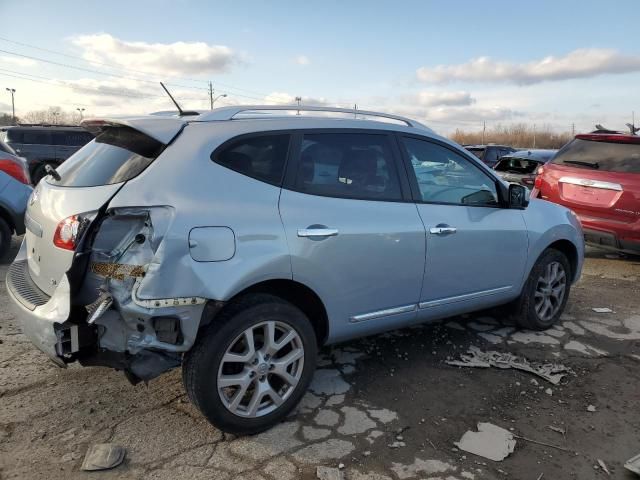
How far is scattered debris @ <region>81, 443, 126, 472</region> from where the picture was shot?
8.33 ft

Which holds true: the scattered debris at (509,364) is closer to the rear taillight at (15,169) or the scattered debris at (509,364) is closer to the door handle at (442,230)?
the door handle at (442,230)

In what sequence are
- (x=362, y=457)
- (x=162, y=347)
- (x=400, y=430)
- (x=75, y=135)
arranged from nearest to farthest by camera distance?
(x=162, y=347), (x=362, y=457), (x=400, y=430), (x=75, y=135)

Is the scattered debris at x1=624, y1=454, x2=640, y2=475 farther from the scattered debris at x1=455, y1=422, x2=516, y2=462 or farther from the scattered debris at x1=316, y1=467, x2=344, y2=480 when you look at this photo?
the scattered debris at x1=316, y1=467, x2=344, y2=480

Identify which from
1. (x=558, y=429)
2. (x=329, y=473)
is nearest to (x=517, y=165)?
(x=558, y=429)

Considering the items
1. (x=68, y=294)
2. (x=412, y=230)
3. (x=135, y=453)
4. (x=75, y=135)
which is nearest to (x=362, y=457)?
(x=135, y=453)

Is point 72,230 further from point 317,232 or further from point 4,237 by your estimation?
point 4,237

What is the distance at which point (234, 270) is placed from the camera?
2.62 metres

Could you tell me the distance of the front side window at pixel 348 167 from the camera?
3078mm

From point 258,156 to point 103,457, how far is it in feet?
5.61

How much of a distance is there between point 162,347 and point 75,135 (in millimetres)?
16876

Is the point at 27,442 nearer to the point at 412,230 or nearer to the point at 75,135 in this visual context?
the point at 412,230

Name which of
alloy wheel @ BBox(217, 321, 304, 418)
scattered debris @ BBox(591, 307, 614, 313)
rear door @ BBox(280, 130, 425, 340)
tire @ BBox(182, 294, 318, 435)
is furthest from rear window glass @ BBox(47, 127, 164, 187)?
scattered debris @ BBox(591, 307, 614, 313)

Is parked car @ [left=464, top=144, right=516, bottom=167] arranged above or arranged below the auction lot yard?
above

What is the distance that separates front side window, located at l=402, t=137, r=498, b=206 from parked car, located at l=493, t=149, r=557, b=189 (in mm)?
6152
